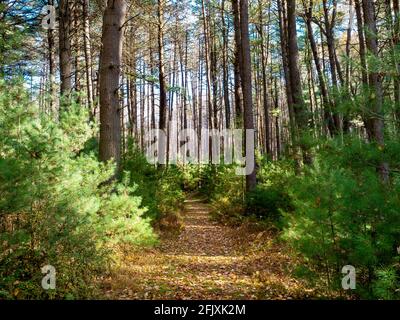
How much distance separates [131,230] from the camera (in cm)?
668

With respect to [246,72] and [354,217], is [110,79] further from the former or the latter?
[246,72]

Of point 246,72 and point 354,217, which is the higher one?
point 246,72

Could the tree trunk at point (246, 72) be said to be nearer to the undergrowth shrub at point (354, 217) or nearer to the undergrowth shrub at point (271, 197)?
Result: the undergrowth shrub at point (271, 197)

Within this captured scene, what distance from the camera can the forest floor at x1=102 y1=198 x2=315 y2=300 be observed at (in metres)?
5.61

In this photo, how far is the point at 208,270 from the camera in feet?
23.6

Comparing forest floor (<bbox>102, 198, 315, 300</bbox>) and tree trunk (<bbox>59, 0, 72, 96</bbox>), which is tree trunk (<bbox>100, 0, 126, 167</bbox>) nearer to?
forest floor (<bbox>102, 198, 315, 300</bbox>)

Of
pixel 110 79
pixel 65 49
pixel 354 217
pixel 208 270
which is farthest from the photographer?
pixel 65 49

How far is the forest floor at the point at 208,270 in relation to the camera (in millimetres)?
5605

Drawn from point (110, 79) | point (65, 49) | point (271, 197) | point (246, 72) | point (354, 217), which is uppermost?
point (65, 49)

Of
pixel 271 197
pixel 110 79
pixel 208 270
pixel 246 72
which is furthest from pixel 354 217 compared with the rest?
pixel 246 72

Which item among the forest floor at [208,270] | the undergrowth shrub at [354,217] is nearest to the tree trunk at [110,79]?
the forest floor at [208,270]
